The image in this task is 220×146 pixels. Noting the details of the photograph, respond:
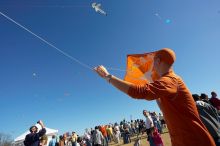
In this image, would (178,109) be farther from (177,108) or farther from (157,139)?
(157,139)

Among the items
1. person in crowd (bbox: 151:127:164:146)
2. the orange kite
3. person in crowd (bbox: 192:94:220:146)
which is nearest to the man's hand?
the orange kite

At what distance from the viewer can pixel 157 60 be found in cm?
284

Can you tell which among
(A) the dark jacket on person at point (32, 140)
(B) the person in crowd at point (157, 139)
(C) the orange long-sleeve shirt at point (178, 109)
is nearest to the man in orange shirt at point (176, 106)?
(C) the orange long-sleeve shirt at point (178, 109)

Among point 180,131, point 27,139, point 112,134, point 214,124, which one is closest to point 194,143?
point 180,131

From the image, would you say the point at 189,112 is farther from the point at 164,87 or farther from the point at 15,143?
the point at 15,143

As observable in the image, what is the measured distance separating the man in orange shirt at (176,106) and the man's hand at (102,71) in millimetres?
208

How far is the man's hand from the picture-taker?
2855mm

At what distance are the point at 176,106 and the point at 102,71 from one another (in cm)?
98

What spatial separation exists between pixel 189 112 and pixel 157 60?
720mm

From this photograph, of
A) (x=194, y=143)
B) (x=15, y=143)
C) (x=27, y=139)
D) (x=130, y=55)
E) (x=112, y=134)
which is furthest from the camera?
(x=112, y=134)

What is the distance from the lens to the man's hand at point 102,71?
2.86 meters

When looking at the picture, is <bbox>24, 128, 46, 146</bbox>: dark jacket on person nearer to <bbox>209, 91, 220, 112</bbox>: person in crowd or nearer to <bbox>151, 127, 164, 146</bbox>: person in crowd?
<bbox>151, 127, 164, 146</bbox>: person in crowd

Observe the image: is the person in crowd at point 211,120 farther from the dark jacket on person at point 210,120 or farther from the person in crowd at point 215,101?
the person in crowd at point 215,101

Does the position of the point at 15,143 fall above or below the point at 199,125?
above
